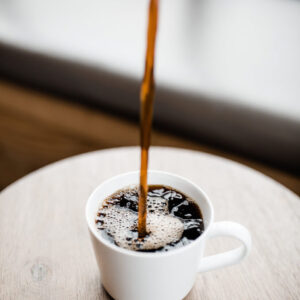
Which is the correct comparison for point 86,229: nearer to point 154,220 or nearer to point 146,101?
point 154,220

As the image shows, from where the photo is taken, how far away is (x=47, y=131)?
157cm

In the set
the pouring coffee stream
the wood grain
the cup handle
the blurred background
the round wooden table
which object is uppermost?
the pouring coffee stream

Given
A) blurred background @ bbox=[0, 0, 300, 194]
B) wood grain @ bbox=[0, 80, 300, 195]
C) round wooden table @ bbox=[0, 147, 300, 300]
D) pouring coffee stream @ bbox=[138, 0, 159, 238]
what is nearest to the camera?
pouring coffee stream @ bbox=[138, 0, 159, 238]

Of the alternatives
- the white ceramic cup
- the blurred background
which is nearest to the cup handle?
the white ceramic cup

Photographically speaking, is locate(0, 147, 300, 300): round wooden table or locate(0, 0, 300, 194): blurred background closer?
locate(0, 147, 300, 300): round wooden table

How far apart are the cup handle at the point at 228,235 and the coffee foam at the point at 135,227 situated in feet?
0.15

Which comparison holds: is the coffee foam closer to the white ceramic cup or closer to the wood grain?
the white ceramic cup

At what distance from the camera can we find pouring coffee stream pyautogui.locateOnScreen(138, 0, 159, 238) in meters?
0.43

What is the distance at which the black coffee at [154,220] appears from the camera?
48cm

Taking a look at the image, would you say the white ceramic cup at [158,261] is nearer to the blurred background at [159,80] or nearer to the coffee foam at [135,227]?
the coffee foam at [135,227]

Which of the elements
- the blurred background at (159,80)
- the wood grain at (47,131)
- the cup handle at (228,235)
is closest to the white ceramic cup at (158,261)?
the cup handle at (228,235)

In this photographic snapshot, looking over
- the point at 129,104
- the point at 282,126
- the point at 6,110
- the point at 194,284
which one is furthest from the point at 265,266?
the point at 6,110

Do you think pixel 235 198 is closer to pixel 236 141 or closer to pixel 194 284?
pixel 194 284

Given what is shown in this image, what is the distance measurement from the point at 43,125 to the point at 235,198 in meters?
1.05
